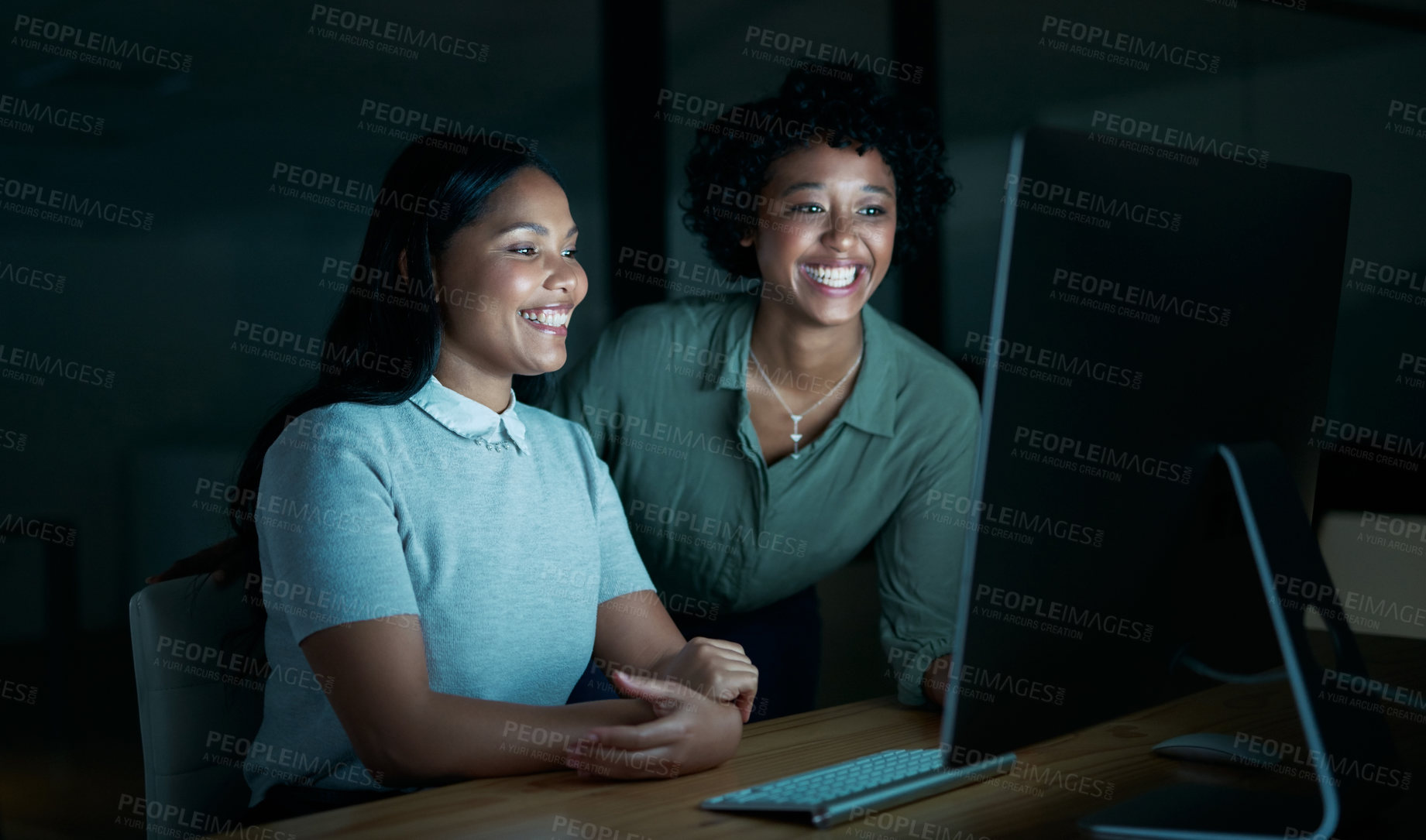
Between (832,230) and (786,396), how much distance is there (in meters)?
0.32

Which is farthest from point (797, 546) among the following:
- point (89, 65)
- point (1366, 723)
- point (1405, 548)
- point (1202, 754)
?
point (89, 65)

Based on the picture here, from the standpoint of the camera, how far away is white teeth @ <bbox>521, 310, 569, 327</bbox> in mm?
1497

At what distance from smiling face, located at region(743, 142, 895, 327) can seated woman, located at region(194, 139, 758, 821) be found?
20.6 inches

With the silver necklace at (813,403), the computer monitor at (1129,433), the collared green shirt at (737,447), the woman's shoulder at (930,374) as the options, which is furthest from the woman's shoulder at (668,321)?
the computer monitor at (1129,433)

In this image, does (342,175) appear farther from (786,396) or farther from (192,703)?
(192,703)

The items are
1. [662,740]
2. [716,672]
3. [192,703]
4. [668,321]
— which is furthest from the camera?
[668,321]

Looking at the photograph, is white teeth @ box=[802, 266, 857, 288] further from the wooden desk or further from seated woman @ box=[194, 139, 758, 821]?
the wooden desk

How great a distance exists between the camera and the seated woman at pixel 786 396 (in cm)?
194

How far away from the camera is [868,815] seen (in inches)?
37.2

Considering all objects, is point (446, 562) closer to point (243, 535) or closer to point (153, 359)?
point (243, 535)

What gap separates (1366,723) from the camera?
3.02 ft

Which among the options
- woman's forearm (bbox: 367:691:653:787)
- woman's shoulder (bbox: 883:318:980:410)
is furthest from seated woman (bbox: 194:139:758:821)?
woman's shoulder (bbox: 883:318:980:410)

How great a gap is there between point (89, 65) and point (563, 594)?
271 centimetres

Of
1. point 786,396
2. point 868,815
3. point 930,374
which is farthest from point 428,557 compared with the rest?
point 930,374
